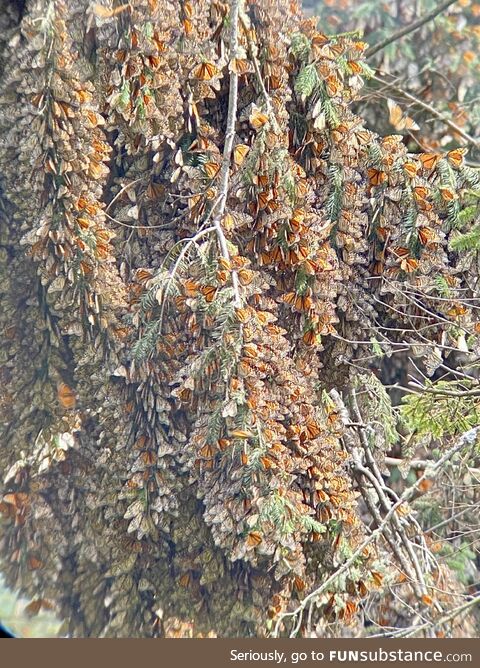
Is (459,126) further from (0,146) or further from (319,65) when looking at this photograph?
(0,146)

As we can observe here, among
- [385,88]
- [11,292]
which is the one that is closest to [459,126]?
[385,88]

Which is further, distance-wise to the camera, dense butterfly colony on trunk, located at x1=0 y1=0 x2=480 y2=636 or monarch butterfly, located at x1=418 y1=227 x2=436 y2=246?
monarch butterfly, located at x1=418 y1=227 x2=436 y2=246

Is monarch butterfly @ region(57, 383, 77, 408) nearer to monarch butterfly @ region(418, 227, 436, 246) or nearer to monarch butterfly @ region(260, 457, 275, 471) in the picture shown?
monarch butterfly @ region(260, 457, 275, 471)

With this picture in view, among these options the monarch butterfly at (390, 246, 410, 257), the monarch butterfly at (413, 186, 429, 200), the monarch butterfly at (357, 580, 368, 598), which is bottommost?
the monarch butterfly at (357, 580, 368, 598)

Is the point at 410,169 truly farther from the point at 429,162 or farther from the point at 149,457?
the point at 149,457

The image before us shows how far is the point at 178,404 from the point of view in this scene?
2.38 m

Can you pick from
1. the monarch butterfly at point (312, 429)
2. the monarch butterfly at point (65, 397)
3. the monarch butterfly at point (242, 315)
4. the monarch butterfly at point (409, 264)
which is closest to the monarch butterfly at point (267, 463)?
the monarch butterfly at point (312, 429)

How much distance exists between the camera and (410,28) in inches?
120

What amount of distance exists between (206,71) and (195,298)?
2.22 feet

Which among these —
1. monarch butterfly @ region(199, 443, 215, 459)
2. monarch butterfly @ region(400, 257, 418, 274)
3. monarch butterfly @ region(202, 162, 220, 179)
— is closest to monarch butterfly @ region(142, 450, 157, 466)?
monarch butterfly @ region(199, 443, 215, 459)

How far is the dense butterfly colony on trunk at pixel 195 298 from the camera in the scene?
84.6 inches

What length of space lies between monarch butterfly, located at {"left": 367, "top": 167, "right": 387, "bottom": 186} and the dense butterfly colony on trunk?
21mm

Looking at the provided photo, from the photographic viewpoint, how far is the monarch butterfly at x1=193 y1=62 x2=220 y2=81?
2.21 m

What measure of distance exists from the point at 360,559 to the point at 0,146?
1.66 metres
